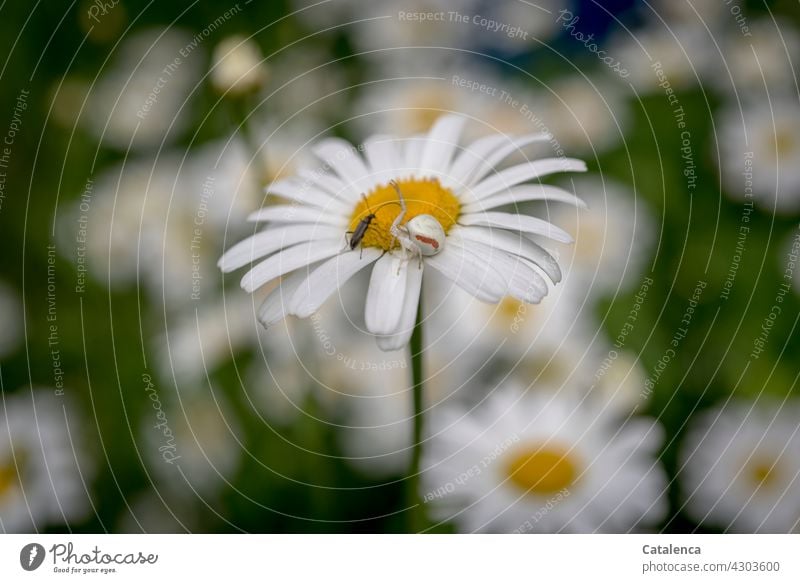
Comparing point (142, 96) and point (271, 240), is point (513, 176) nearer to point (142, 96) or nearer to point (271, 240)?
point (271, 240)

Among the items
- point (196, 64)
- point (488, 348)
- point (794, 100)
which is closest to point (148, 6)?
point (196, 64)

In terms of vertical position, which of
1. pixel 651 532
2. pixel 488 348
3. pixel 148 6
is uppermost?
pixel 148 6

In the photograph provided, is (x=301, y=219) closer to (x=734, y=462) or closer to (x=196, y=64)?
(x=196, y=64)

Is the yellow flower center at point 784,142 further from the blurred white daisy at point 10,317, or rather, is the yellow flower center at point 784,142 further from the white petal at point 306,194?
the blurred white daisy at point 10,317

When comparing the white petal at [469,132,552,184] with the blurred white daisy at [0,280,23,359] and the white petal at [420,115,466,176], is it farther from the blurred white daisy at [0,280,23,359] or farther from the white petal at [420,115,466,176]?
the blurred white daisy at [0,280,23,359]

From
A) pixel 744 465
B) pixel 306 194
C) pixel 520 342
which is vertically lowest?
pixel 744 465

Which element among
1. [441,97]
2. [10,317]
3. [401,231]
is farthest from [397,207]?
[10,317]

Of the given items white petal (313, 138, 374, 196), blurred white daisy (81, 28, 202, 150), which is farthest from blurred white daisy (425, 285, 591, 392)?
blurred white daisy (81, 28, 202, 150)
